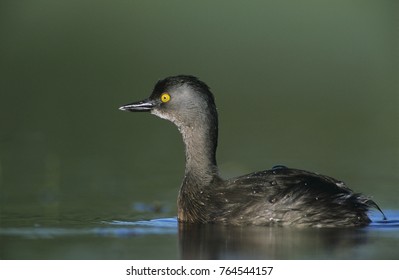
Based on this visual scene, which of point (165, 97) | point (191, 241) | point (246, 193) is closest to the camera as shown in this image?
point (191, 241)

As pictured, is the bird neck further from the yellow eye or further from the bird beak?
the bird beak

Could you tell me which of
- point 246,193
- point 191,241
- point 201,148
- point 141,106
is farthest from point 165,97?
point 191,241

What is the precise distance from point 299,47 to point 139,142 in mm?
8039

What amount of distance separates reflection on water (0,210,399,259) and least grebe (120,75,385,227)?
189 mm

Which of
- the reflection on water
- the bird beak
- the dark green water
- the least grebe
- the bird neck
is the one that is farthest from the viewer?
the bird beak

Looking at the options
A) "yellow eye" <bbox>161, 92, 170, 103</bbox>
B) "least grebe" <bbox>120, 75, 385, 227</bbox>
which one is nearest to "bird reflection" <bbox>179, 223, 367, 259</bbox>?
"least grebe" <bbox>120, 75, 385, 227</bbox>

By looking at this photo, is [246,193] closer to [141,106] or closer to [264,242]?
[264,242]

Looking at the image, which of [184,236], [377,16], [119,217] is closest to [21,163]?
[119,217]

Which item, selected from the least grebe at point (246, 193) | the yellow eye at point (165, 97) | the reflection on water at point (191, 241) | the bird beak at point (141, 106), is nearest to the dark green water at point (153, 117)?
the reflection on water at point (191, 241)

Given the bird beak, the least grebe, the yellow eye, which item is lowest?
the least grebe

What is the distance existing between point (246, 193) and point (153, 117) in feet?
29.4

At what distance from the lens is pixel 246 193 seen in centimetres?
1098

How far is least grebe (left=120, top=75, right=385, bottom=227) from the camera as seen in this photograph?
35.3 ft

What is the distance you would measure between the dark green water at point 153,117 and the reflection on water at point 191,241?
0.13ft
